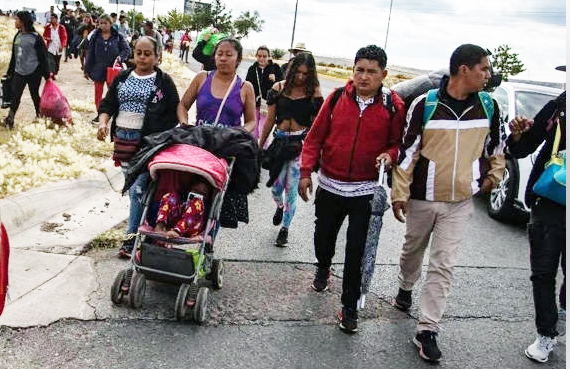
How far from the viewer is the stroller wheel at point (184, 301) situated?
3941 millimetres

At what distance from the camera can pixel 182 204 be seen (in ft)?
14.0

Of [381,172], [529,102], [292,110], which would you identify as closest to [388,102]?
[381,172]

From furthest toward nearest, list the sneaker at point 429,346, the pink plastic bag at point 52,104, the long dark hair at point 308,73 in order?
the pink plastic bag at point 52,104 → the long dark hair at point 308,73 → the sneaker at point 429,346

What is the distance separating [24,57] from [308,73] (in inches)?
222

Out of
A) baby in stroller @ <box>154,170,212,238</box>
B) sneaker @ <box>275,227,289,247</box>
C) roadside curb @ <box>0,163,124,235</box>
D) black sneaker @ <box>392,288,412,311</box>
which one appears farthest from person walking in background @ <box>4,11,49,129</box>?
black sneaker @ <box>392,288,412,311</box>

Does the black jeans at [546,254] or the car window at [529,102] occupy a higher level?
the car window at [529,102]

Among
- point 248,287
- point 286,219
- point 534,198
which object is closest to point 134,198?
point 248,287

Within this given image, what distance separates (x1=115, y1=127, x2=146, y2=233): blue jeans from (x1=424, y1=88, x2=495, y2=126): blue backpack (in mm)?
2209

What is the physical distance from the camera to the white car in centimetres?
746

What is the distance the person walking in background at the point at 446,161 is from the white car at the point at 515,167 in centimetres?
330

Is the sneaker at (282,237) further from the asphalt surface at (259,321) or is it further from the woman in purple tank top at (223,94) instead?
the woman in purple tank top at (223,94)

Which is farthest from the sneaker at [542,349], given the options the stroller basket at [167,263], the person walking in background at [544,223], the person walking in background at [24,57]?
the person walking in background at [24,57]

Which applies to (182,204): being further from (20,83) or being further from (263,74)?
(20,83)

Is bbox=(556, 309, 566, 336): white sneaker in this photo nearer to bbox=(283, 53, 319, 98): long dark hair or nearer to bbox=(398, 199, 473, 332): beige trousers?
bbox=(398, 199, 473, 332): beige trousers
